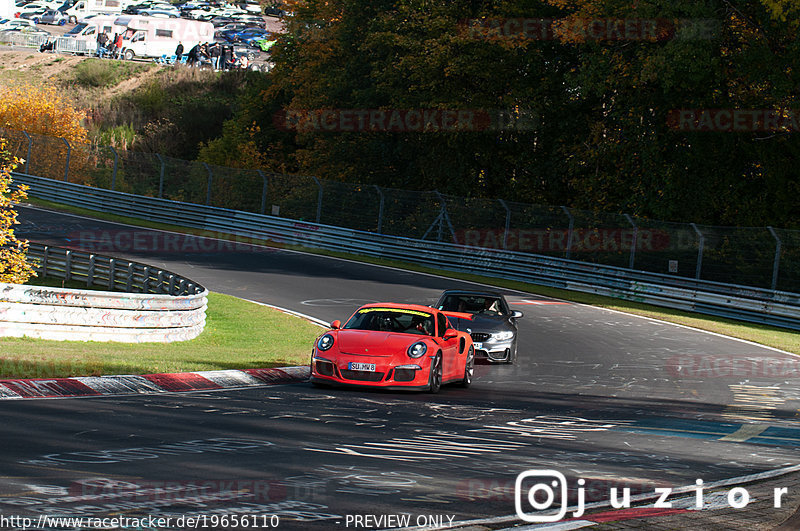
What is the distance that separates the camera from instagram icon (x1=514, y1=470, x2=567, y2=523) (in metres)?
6.22

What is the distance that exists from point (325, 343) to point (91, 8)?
99815 mm

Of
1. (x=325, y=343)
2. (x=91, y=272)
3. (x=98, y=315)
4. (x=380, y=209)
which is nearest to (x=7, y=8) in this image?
(x=380, y=209)

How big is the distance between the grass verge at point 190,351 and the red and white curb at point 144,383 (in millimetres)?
359

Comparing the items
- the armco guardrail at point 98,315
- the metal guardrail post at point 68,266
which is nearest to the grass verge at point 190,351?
the armco guardrail at point 98,315

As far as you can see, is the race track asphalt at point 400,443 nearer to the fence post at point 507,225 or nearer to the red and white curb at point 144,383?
the red and white curb at point 144,383

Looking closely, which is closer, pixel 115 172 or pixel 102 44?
pixel 115 172

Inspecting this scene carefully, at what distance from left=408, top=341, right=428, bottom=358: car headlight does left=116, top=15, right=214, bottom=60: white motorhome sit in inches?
2826

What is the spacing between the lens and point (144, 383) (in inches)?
471

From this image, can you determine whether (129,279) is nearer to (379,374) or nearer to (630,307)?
(379,374)

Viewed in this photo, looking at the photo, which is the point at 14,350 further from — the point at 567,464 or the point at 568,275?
the point at 568,275

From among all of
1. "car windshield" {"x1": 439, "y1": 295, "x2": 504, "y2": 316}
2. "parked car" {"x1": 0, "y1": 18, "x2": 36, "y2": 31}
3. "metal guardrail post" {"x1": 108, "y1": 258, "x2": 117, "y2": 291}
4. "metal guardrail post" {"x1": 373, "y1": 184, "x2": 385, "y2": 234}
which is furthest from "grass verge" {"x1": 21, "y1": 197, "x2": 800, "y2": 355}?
"parked car" {"x1": 0, "y1": 18, "x2": 36, "y2": 31}

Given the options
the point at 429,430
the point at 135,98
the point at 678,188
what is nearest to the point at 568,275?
the point at 678,188

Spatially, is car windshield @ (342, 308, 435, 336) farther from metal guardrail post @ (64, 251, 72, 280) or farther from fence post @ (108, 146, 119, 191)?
fence post @ (108, 146, 119, 191)

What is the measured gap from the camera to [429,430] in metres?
9.92
